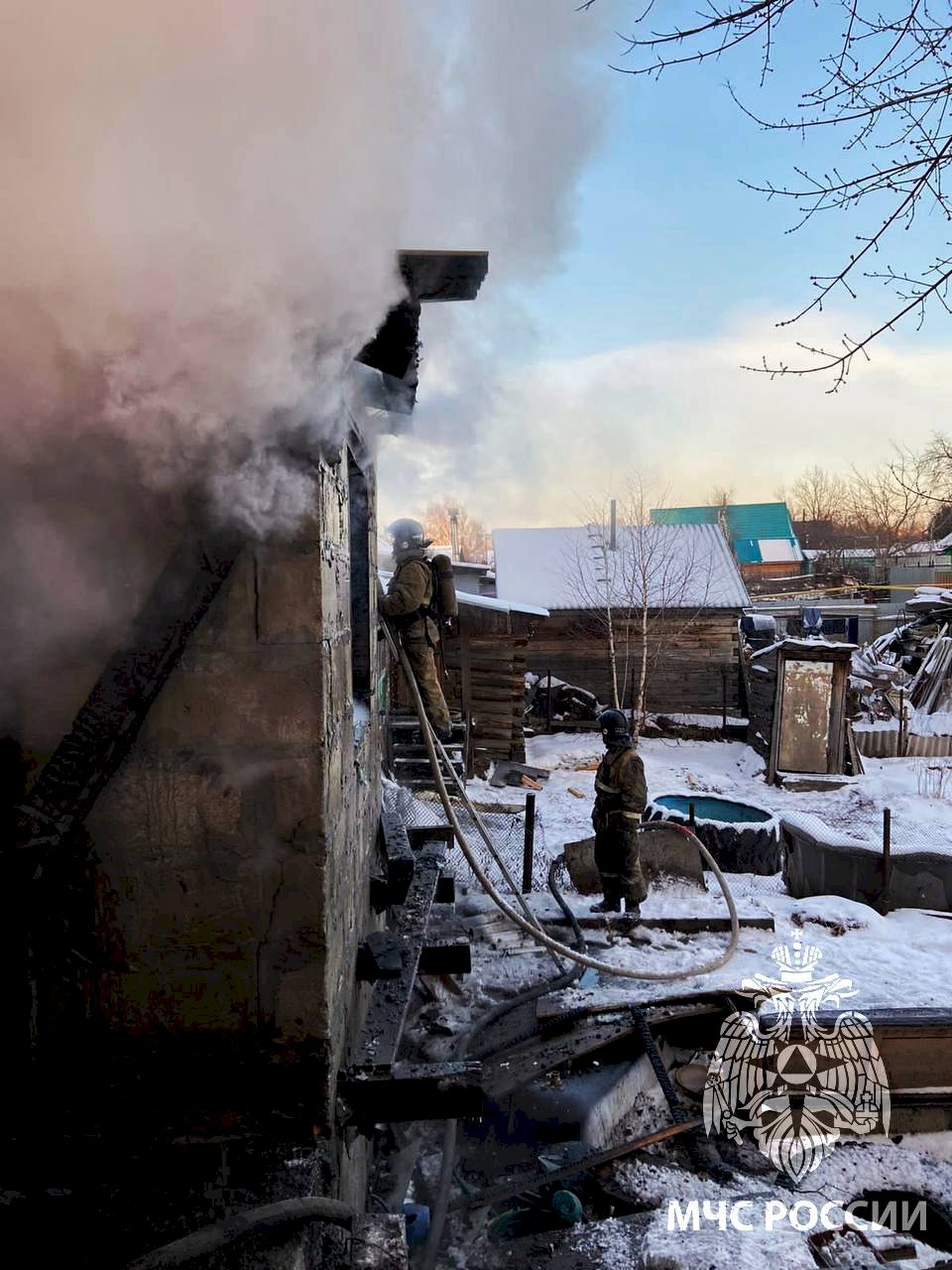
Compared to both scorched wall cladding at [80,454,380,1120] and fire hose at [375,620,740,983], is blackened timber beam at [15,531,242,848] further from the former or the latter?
fire hose at [375,620,740,983]

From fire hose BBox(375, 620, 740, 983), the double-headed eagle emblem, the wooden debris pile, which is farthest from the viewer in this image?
the wooden debris pile

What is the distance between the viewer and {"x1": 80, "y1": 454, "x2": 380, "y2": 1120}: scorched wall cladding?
219 centimetres

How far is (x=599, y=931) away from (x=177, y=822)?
551 centimetres

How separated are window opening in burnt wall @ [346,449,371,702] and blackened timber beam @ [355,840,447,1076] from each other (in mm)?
1159

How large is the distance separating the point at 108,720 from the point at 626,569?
64.2 feet

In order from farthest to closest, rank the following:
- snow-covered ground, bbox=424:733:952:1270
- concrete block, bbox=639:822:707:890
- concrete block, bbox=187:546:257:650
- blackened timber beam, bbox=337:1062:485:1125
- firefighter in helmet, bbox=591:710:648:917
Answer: concrete block, bbox=639:822:707:890 → firefighter in helmet, bbox=591:710:648:917 → snow-covered ground, bbox=424:733:952:1270 → blackened timber beam, bbox=337:1062:485:1125 → concrete block, bbox=187:546:257:650

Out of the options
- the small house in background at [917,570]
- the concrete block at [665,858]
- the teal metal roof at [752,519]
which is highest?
the teal metal roof at [752,519]

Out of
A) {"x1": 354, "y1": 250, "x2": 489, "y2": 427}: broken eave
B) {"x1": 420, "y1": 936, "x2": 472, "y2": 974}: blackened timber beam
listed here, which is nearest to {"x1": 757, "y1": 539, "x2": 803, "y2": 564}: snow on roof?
{"x1": 420, "y1": 936, "x2": 472, "y2": 974}: blackened timber beam

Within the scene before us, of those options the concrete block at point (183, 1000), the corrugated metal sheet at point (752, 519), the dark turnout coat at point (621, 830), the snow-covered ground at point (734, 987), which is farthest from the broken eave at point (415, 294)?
the corrugated metal sheet at point (752, 519)

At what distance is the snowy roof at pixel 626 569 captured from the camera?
2002 cm

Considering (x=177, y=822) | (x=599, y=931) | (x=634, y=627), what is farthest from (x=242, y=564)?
(x=634, y=627)

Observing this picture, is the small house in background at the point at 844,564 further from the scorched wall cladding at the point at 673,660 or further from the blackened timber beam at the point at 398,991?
the blackened timber beam at the point at 398,991

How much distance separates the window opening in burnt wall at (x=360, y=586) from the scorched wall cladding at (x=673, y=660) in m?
15.9

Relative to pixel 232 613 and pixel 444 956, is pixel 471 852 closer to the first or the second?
pixel 444 956
